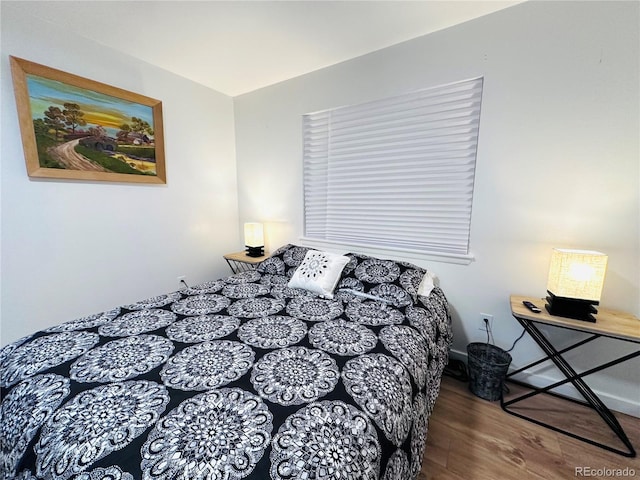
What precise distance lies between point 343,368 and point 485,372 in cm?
127

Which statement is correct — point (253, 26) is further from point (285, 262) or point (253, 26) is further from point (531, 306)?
point (531, 306)

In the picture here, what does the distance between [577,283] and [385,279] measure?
1052mm

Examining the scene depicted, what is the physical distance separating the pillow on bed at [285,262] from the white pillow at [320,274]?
0.55 ft

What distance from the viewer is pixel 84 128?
2.05 metres

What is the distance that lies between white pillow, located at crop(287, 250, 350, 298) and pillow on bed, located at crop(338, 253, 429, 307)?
0.28 ft

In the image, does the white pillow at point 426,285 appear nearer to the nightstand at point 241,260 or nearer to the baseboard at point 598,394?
the baseboard at point 598,394

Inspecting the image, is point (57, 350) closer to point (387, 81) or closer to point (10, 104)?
point (10, 104)

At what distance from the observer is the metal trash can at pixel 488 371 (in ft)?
5.61

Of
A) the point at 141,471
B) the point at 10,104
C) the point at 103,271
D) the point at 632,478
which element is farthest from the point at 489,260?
the point at 10,104

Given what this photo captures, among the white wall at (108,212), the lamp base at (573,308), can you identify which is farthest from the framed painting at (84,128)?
the lamp base at (573,308)

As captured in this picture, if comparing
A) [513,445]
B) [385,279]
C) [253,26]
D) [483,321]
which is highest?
[253,26]

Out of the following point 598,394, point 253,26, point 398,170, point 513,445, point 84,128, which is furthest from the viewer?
point 398,170

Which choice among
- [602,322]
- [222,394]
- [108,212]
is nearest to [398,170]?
[602,322]

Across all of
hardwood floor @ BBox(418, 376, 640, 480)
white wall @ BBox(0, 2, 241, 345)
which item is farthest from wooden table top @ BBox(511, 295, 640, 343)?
white wall @ BBox(0, 2, 241, 345)
